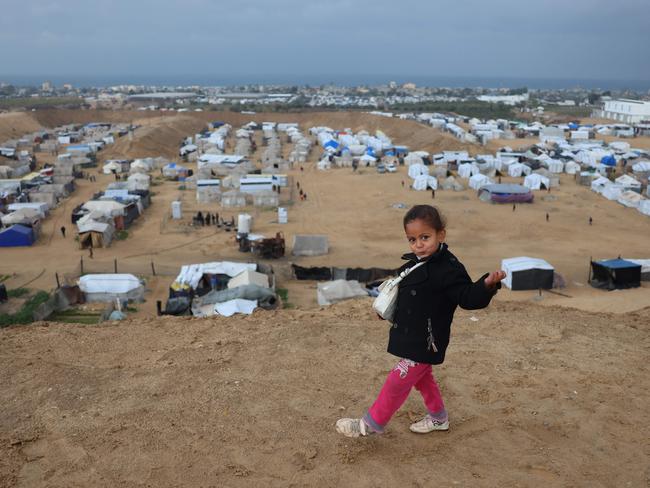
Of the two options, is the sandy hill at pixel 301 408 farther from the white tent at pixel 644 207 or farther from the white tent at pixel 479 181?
the white tent at pixel 479 181

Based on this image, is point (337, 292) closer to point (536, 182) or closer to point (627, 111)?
point (536, 182)

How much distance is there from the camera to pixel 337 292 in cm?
1588

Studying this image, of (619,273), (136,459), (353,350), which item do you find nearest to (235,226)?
(619,273)

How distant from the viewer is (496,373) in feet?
18.6

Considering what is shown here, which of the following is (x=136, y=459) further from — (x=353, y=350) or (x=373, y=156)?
(x=373, y=156)

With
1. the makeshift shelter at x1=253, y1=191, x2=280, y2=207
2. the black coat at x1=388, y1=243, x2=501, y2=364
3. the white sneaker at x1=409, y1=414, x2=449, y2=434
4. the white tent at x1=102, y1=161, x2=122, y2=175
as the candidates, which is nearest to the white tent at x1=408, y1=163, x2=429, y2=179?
the makeshift shelter at x1=253, y1=191, x2=280, y2=207

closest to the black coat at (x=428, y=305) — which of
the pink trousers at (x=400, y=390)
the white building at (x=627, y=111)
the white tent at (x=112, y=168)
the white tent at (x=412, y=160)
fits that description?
the pink trousers at (x=400, y=390)

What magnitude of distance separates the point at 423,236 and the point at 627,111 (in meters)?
97.0

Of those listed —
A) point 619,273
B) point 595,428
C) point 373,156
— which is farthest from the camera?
point 373,156

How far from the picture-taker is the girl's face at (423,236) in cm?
356

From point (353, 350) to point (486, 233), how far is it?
70.8 feet

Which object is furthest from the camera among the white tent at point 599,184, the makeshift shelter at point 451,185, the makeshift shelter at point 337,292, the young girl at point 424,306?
the makeshift shelter at point 451,185

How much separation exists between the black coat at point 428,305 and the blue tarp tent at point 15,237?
24477mm

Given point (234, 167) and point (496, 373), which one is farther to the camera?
point (234, 167)
